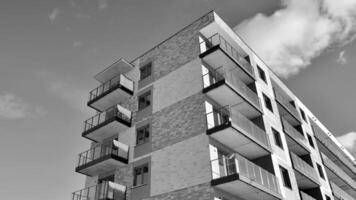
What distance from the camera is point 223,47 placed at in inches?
894

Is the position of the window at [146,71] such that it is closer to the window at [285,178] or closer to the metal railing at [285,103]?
the metal railing at [285,103]

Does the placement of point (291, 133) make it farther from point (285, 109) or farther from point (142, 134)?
point (142, 134)

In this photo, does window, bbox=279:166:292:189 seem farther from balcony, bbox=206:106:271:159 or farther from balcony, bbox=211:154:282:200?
balcony, bbox=211:154:282:200

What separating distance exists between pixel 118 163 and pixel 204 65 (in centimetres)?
859

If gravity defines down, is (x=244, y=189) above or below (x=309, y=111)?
below

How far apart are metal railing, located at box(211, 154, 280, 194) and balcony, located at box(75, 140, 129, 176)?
22.6ft

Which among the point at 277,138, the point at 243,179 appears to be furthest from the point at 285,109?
the point at 243,179

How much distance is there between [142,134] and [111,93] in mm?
4961

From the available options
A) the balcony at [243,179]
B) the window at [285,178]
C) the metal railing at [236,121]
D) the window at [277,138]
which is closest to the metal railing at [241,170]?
the balcony at [243,179]

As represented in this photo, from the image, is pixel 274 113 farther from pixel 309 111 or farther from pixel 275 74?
pixel 309 111

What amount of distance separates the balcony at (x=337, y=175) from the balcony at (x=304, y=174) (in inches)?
249

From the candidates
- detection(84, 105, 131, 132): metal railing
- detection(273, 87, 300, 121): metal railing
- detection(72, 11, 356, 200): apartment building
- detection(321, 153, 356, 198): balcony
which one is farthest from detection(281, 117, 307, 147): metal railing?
detection(84, 105, 131, 132): metal railing

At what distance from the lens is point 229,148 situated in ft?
61.6

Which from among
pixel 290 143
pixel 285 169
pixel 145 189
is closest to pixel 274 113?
pixel 290 143
